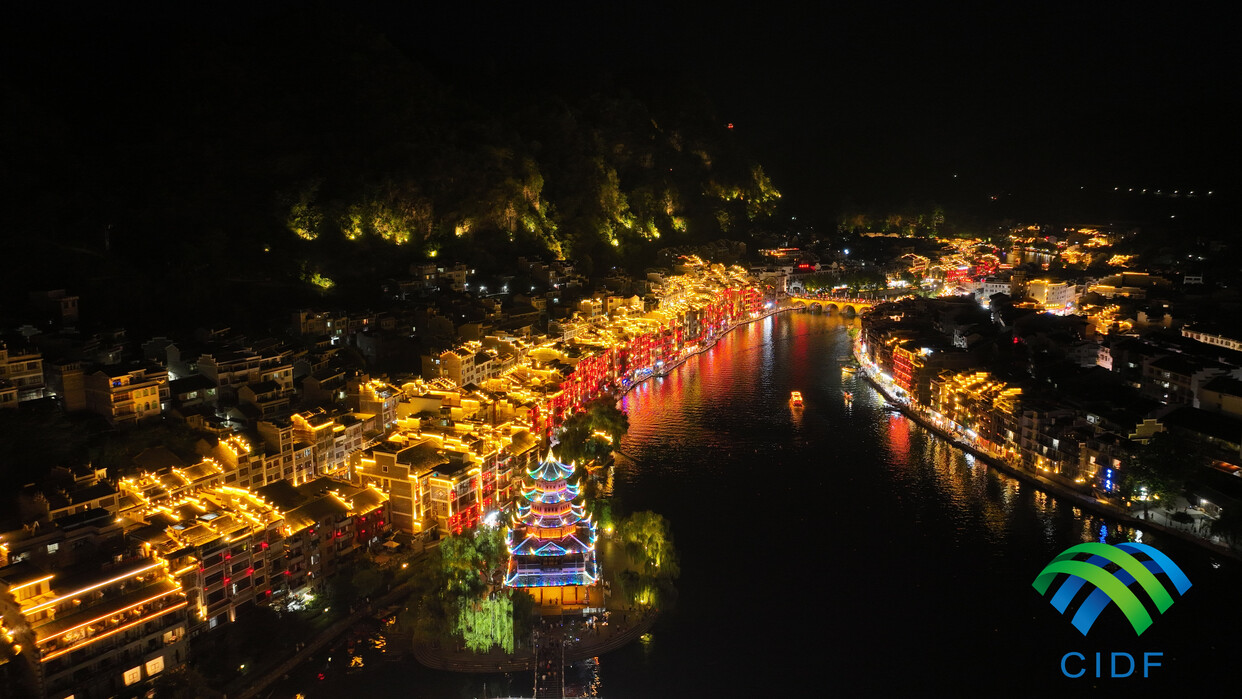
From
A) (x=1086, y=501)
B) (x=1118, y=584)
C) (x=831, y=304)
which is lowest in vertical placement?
(x=1118, y=584)

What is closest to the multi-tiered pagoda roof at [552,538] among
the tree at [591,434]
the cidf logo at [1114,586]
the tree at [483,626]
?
the tree at [483,626]

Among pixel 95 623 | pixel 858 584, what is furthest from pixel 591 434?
pixel 95 623

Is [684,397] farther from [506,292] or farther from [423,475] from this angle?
[423,475]

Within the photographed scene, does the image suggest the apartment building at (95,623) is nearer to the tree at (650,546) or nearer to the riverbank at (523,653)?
the riverbank at (523,653)

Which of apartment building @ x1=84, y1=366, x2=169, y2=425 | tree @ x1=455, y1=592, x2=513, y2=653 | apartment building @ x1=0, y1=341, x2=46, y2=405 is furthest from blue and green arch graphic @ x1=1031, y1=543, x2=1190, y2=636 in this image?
apartment building @ x1=0, y1=341, x2=46, y2=405

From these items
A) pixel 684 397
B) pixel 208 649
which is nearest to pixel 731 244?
pixel 684 397

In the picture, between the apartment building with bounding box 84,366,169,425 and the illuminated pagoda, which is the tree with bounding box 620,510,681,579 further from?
the apartment building with bounding box 84,366,169,425

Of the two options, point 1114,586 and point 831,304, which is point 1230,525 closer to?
point 1114,586
